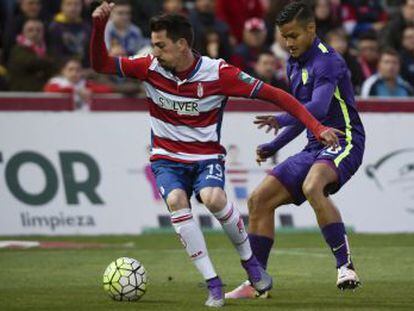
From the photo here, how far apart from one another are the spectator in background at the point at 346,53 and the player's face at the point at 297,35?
801cm

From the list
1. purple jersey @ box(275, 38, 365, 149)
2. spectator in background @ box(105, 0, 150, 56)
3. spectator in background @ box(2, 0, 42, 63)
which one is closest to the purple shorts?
purple jersey @ box(275, 38, 365, 149)

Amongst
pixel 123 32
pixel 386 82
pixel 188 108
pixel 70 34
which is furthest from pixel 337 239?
pixel 70 34

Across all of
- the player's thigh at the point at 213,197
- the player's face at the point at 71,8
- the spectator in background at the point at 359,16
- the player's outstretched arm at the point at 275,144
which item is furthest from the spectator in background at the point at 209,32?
the player's thigh at the point at 213,197

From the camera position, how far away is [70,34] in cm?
1856

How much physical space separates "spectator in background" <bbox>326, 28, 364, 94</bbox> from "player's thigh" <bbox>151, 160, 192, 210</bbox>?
8.72 m

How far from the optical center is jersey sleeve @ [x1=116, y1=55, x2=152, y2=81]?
378 inches

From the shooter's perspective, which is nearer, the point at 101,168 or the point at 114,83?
the point at 101,168

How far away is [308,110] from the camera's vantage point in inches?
376

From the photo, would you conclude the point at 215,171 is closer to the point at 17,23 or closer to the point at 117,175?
the point at 117,175

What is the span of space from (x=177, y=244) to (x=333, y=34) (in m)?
4.91

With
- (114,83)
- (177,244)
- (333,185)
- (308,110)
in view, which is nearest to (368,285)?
(333,185)

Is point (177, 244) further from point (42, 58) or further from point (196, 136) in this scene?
point (196, 136)

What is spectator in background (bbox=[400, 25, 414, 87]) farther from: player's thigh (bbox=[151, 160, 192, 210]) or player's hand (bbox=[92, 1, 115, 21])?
player's hand (bbox=[92, 1, 115, 21])

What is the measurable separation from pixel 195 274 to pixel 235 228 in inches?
96.6
